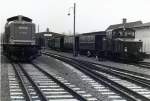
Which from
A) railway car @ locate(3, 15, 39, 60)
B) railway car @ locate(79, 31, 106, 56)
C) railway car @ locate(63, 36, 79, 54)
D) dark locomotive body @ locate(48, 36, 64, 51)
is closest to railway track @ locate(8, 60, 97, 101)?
railway car @ locate(3, 15, 39, 60)

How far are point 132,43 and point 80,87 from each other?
16.2m

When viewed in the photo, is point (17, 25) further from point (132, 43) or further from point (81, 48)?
point (81, 48)

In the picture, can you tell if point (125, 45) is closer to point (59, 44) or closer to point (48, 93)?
point (48, 93)

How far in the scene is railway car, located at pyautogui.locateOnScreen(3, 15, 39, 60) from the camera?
86.7 feet

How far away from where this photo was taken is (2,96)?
10.8 metres

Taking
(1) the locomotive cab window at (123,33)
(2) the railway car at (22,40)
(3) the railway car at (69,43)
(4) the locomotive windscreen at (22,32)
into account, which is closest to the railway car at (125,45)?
(1) the locomotive cab window at (123,33)

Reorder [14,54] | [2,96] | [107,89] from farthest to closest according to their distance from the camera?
[14,54] → [107,89] → [2,96]

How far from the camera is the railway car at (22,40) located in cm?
2644

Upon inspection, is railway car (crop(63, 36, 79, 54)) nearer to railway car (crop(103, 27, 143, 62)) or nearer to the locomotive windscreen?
railway car (crop(103, 27, 143, 62))

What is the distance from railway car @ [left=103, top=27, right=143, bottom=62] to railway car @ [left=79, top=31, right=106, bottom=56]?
476cm

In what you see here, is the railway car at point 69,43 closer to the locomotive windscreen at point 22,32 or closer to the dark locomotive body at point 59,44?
the dark locomotive body at point 59,44

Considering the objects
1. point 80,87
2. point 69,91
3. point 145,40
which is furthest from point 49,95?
point 145,40

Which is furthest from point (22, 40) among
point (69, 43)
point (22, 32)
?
point (69, 43)

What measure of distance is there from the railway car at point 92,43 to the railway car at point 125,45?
476 centimetres
